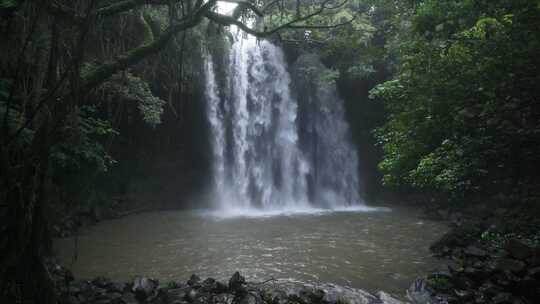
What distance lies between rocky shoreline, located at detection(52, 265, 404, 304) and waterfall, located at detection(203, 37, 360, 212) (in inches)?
439

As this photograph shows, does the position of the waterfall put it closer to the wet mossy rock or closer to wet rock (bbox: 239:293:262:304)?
the wet mossy rock

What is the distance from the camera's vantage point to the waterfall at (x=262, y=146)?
1698 cm

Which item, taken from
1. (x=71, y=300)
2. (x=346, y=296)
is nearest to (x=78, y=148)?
(x=71, y=300)

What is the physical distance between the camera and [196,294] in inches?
195

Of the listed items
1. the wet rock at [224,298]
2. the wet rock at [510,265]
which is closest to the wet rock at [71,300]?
the wet rock at [224,298]

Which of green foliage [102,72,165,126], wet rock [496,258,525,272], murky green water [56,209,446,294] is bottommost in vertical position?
murky green water [56,209,446,294]

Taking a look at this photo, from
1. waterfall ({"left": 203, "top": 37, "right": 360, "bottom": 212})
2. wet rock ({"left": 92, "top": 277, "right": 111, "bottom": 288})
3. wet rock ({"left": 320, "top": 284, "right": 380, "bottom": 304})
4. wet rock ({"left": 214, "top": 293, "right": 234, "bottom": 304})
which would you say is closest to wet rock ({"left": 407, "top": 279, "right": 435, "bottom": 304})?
wet rock ({"left": 320, "top": 284, "right": 380, "bottom": 304})

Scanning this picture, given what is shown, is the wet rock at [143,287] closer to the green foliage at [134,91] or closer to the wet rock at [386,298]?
the wet rock at [386,298]

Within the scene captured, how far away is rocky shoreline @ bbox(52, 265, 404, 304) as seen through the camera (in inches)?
185

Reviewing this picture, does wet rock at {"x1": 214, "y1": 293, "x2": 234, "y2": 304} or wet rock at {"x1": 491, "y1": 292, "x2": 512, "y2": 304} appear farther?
wet rock at {"x1": 214, "y1": 293, "x2": 234, "y2": 304}

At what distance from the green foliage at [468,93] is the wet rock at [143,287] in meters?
4.20

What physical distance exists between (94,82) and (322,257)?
5.53m

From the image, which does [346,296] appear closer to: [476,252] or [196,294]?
[196,294]

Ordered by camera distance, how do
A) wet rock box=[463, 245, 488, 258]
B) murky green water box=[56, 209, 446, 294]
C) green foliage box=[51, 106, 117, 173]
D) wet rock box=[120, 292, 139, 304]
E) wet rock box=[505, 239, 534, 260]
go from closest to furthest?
green foliage box=[51, 106, 117, 173]
wet rock box=[120, 292, 139, 304]
wet rock box=[505, 239, 534, 260]
wet rock box=[463, 245, 488, 258]
murky green water box=[56, 209, 446, 294]
